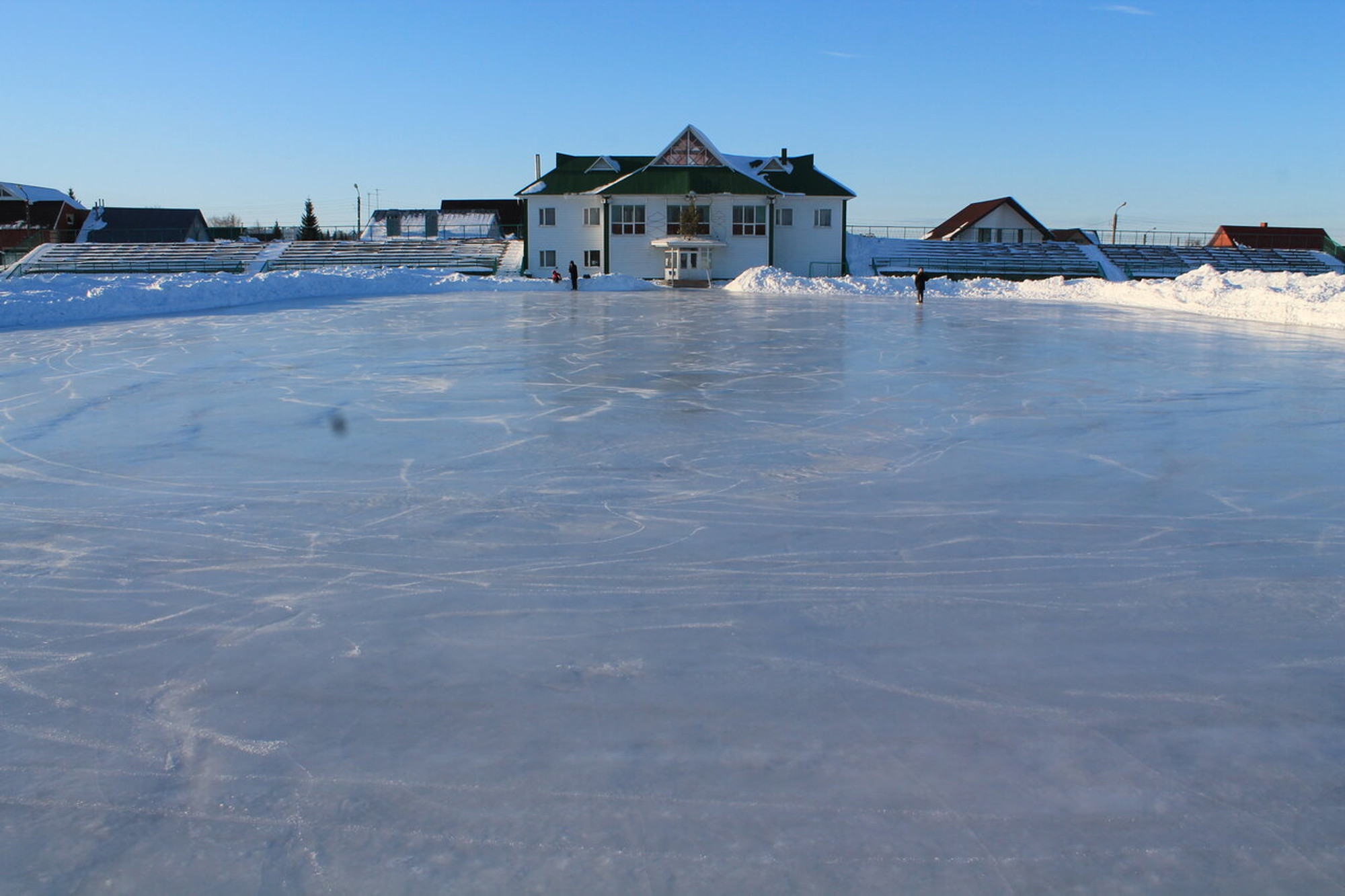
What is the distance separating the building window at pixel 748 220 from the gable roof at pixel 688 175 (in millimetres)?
860

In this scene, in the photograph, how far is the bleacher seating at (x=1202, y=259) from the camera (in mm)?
47375

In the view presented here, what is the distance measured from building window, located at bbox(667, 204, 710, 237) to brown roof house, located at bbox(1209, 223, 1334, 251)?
34.9m

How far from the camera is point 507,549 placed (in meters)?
4.64

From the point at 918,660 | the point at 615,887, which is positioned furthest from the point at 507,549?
the point at 615,887

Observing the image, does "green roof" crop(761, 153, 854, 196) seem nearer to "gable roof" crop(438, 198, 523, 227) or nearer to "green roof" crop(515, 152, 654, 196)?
"green roof" crop(515, 152, 654, 196)

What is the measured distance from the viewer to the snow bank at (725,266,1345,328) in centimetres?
2028

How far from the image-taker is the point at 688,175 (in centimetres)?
4138

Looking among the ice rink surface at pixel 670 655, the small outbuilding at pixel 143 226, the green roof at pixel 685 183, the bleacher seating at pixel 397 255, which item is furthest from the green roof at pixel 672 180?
the ice rink surface at pixel 670 655

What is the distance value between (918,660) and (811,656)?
0.37 m

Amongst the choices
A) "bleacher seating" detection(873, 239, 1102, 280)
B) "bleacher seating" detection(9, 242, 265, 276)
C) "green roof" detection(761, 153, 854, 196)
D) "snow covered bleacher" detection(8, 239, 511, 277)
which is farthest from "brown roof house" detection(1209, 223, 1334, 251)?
"bleacher seating" detection(9, 242, 265, 276)

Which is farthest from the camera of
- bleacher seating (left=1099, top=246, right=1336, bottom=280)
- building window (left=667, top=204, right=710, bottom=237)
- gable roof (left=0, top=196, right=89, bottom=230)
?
gable roof (left=0, top=196, right=89, bottom=230)

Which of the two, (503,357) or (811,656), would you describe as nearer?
(811,656)

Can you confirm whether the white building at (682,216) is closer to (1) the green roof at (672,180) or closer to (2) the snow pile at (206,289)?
(1) the green roof at (672,180)

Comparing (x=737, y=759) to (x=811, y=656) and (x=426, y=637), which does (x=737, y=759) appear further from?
(x=426, y=637)
